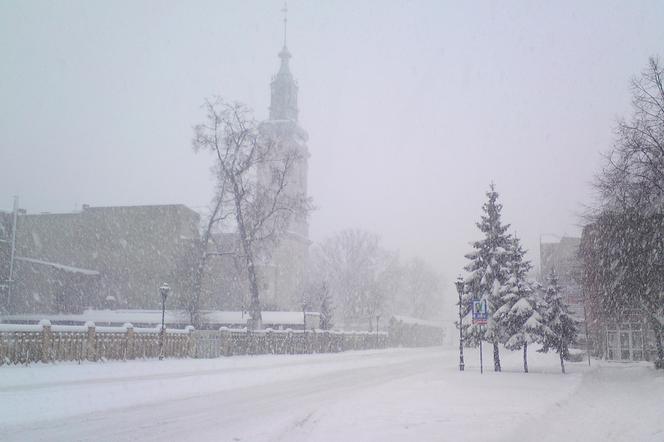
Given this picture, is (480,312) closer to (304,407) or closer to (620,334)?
(304,407)

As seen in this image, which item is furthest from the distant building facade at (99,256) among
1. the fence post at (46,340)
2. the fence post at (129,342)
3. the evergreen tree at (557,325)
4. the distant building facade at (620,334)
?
the distant building facade at (620,334)

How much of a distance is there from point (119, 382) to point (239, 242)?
24494 mm

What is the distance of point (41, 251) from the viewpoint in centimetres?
7306

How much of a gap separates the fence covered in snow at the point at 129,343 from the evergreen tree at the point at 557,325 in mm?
15999

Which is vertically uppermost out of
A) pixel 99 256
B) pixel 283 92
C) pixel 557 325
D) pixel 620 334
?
pixel 283 92

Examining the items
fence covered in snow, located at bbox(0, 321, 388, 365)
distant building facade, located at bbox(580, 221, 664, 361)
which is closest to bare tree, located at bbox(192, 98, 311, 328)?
fence covered in snow, located at bbox(0, 321, 388, 365)

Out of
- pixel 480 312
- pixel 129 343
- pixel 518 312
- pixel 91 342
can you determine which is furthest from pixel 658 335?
pixel 91 342

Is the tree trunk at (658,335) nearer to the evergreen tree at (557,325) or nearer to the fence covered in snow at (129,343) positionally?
the evergreen tree at (557,325)

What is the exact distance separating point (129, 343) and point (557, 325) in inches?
795

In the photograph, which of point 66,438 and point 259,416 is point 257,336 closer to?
point 259,416

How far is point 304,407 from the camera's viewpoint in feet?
42.5

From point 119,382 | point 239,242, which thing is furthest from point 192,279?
point 119,382

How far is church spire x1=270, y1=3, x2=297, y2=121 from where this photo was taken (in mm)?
79750

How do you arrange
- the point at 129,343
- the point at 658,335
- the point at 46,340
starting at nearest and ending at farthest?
the point at 46,340 → the point at 129,343 → the point at 658,335
